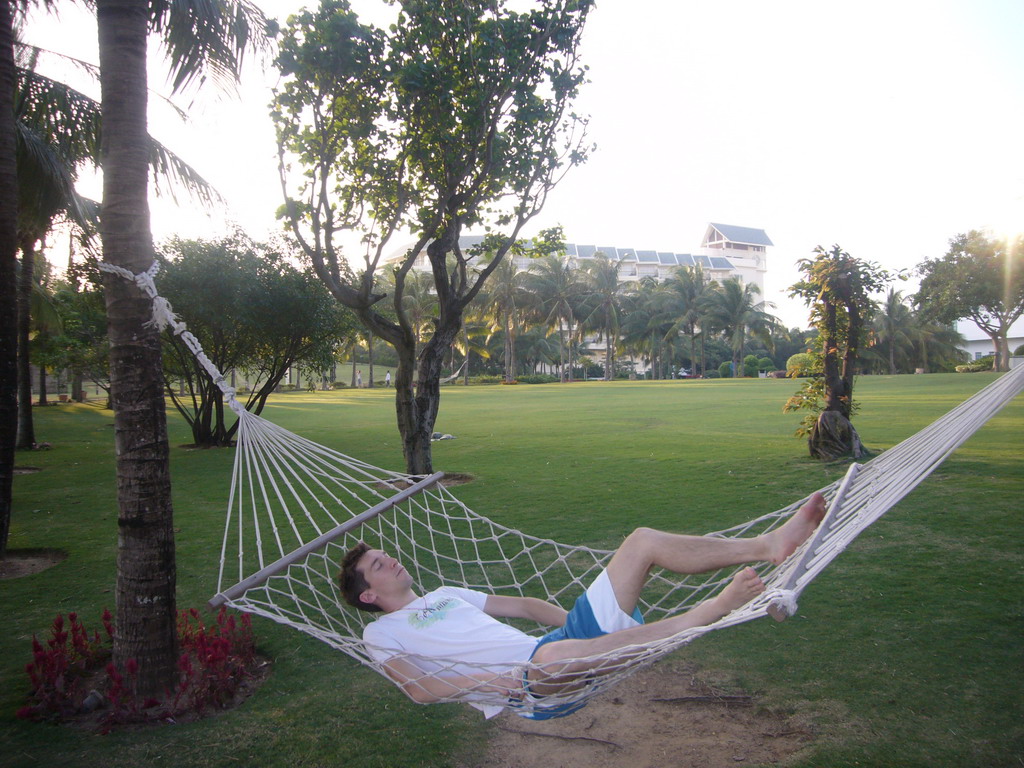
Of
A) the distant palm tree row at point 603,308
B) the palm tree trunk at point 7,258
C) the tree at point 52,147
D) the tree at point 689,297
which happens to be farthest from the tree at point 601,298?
the palm tree trunk at point 7,258

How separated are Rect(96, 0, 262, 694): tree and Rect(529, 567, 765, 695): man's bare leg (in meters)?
1.28

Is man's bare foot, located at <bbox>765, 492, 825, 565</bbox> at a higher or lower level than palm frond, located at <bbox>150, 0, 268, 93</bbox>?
lower

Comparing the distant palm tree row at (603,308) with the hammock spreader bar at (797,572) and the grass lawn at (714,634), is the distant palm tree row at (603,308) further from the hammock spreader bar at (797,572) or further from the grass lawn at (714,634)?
the hammock spreader bar at (797,572)

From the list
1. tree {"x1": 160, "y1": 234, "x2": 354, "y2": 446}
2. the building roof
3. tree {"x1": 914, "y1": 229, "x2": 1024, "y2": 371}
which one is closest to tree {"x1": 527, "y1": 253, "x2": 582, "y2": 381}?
tree {"x1": 914, "y1": 229, "x2": 1024, "y2": 371}

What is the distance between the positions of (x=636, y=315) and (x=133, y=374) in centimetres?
3162

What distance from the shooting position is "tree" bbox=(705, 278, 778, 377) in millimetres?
31391

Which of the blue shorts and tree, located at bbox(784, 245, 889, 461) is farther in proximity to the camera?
tree, located at bbox(784, 245, 889, 461)

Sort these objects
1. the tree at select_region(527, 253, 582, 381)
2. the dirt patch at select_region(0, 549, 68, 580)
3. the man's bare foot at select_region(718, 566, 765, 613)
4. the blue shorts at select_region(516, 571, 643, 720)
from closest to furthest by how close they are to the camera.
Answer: the man's bare foot at select_region(718, 566, 765, 613)
the blue shorts at select_region(516, 571, 643, 720)
the dirt patch at select_region(0, 549, 68, 580)
the tree at select_region(527, 253, 582, 381)

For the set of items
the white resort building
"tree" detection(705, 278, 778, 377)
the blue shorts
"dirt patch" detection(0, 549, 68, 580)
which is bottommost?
"dirt patch" detection(0, 549, 68, 580)

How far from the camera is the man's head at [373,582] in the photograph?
2.06m

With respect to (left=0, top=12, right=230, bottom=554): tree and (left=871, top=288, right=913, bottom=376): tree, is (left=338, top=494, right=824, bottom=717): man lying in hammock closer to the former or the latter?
(left=0, top=12, right=230, bottom=554): tree

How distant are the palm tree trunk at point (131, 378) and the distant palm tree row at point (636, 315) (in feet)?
80.2

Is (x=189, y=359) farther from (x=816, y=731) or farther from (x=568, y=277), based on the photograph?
(x=568, y=277)

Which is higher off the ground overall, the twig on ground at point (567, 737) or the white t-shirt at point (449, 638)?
the white t-shirt at point (449, 638)
